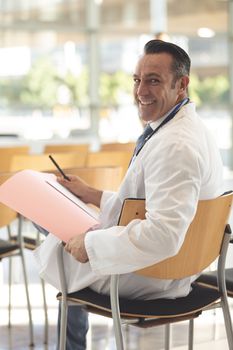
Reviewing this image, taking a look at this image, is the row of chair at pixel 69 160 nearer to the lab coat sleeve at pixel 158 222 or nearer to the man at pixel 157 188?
the man at pixel 157 188

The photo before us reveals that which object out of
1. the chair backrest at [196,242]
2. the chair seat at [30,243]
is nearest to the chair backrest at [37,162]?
the chair seat at [30,243]

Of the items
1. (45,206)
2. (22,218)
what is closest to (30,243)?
(22,218)

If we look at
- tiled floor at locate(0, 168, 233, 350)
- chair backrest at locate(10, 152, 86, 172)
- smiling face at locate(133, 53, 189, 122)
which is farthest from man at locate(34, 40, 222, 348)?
chair backrest at locate(10, 152, 86, 172)

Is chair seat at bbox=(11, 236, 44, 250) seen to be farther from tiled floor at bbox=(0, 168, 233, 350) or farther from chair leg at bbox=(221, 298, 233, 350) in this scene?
chair leg at bbox=(221, 298, 233, 350)

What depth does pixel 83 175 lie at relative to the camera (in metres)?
3.68

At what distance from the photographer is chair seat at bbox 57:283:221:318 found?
233 cm

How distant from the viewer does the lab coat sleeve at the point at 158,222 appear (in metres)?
2.18

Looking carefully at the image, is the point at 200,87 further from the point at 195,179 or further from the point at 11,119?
the point at 195,179

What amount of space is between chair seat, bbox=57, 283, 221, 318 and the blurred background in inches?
230

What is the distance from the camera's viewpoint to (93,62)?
9.51 metres

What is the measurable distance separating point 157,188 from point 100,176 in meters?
1.58

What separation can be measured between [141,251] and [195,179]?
260 millimetres

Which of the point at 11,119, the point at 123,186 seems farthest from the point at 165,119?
the point at 11,119

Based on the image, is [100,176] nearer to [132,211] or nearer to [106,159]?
[106,159]
